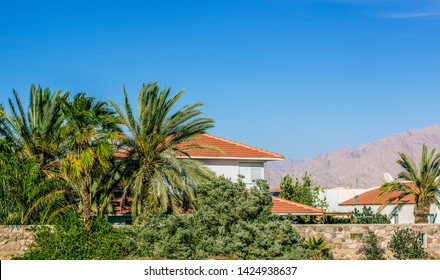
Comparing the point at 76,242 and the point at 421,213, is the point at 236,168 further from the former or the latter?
the point at 76,242

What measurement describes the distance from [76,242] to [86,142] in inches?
168

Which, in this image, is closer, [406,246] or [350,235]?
[406,246]

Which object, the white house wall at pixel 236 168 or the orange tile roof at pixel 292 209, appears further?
the white house wall at pixel 236 168

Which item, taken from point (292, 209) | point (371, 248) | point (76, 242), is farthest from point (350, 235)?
point (76, 242)

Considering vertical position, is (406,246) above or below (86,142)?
below

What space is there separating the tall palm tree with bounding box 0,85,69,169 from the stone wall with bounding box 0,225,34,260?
5047mm

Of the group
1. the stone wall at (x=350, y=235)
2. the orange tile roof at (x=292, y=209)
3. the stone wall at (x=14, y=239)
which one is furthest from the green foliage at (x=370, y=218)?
the stone wall at (x=14, y=239)

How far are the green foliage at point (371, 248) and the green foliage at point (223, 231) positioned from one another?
3.88 meters

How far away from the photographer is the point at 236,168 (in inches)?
1612

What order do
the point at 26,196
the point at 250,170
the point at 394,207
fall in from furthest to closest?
the point at 394,207 → the point at 250,170 → the point at 26,196

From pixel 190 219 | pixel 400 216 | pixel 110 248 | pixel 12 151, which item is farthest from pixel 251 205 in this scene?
pixel 400 216

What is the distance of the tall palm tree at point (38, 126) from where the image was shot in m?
33.7

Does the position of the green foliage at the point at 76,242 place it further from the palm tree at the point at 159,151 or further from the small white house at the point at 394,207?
the small white house at the point at 394,207

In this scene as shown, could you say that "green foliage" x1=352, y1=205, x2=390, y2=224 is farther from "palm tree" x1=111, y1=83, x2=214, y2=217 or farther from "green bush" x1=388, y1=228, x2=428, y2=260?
"palm tree" x1=111, y1=83, x2=214, y2=217
